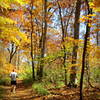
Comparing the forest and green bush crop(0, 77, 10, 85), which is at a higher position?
the forest

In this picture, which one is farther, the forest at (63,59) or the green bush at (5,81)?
the green bush at (5,81)

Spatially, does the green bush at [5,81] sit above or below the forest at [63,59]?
below

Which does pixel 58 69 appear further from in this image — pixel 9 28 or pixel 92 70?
pixel 9 28

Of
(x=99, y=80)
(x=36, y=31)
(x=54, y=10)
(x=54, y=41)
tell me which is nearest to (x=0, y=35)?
(x=99, y=80)

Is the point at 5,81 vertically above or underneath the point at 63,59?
underneath

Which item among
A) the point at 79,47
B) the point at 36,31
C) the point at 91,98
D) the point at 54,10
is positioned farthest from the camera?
the point at 36,31

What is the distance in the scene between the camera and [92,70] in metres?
11.0

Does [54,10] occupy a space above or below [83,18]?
above

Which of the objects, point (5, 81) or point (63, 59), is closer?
point (63, 59)

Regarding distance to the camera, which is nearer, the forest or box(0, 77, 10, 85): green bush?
the forest

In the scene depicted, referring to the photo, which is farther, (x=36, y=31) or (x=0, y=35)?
(x=36, y=31)

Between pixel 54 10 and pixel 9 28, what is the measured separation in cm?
1117

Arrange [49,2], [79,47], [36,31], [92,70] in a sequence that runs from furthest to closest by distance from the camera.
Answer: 1. [36,31]
2. [49,2]
3. [92,70]
4. [79,47]

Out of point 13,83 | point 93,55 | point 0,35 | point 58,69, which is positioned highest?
point 0,35
